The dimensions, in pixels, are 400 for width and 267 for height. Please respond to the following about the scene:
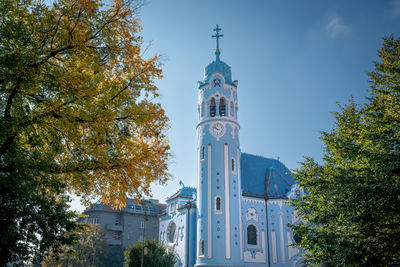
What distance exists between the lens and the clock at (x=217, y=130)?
36531 mm

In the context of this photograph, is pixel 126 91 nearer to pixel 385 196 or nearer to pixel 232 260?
pixel 385 196

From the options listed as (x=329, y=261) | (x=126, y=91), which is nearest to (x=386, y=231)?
(x=329, y=261)

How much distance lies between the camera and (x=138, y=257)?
29453 millimetres

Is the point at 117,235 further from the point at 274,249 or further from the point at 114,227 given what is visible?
the point at 274,249

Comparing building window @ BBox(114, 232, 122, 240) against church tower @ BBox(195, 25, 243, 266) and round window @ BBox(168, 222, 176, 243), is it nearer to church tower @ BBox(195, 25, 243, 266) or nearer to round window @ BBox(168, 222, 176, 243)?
round window @ BBox(168, 222, 176, 243)

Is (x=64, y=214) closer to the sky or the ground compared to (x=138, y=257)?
closer to the sky

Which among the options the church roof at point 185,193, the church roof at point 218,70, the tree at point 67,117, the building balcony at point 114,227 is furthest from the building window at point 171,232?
the tree at point 67,117

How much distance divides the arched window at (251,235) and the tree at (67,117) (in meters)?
29.3

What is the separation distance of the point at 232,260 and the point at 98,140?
Answer: 2679 cm

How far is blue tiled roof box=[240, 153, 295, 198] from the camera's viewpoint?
4012cm

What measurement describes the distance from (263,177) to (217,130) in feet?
33.8

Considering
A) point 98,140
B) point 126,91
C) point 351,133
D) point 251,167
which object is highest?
point 251,167

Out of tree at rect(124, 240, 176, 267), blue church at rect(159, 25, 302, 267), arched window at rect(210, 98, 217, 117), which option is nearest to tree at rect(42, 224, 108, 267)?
blue church at rect(159, 25, 302, 267)

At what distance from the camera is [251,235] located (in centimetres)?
3719
